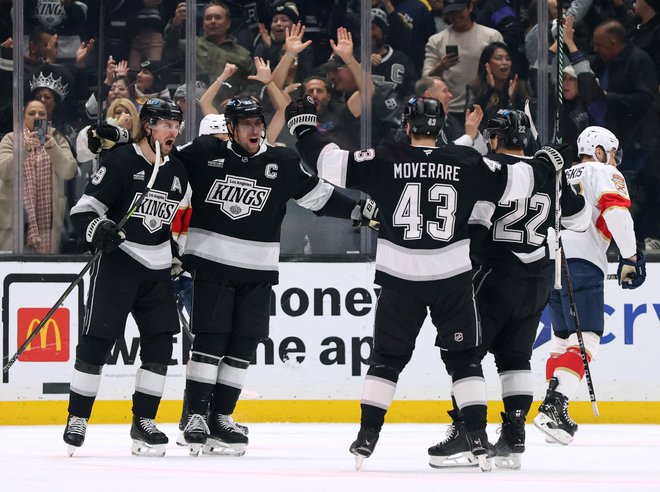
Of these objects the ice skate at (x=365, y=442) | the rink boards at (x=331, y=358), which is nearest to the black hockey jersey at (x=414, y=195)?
the ice skate at (x=365, y=442)

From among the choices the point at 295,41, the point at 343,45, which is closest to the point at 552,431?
the point at 343,45

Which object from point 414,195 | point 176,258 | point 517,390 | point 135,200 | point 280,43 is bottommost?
point 517,390

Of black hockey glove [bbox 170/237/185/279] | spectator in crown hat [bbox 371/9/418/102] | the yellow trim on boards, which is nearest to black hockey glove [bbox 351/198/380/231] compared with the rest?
black hockey glove [bbox 170/237/185/279]

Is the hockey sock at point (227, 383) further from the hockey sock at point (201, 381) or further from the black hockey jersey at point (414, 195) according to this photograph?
the black hockey jersey at point (414, 195)

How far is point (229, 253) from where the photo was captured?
18.9ft

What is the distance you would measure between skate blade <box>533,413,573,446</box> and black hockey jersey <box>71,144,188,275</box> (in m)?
2.01

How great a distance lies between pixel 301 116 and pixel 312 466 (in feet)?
4.25

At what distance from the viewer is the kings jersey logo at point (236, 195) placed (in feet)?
18.9

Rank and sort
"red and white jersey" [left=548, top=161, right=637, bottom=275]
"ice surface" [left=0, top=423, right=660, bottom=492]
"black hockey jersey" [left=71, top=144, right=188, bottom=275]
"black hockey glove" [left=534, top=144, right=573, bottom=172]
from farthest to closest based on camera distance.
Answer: "red and white jersey" [left=548, top=161, right=637, bottom=275]
"black hockey jersey" [left=71, top=144, right=188, bottom=275]
"black hockey glove" [left=534, top=144, right=573, bottom=172]
"ice surface" [left=0, top=423, right=660, bottom=492]

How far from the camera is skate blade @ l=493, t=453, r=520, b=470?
5359 mm

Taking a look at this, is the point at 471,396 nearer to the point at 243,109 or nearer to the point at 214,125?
the point at 243,109

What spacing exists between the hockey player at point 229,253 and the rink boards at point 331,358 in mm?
2133

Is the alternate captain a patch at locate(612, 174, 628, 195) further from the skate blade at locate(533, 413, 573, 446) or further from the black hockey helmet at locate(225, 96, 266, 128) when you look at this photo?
the black hockey helmet at locate(225, 96, 266, 128)

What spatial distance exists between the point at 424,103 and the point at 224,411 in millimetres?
1570
